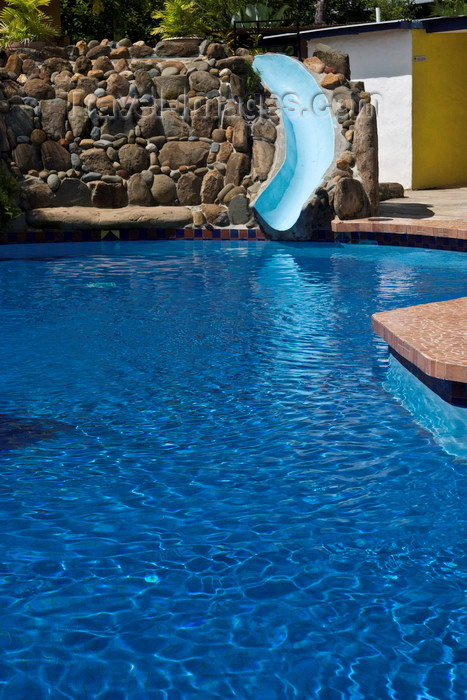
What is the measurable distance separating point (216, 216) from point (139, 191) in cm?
137

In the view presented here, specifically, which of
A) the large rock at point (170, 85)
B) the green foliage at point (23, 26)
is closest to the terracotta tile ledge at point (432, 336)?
the large rock at point (170, 85)

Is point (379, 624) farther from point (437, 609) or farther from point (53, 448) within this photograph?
point (53, 448)

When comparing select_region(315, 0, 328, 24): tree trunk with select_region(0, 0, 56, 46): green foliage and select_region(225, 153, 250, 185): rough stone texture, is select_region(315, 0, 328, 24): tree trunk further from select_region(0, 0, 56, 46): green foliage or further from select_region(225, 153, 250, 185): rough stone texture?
select_region(225, 153, 250, 185): rough stone texture

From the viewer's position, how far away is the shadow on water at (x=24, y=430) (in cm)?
493

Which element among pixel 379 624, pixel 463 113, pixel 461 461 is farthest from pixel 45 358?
pixel 463 113

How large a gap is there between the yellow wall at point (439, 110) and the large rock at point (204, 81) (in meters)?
5.23

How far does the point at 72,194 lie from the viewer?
564 inches

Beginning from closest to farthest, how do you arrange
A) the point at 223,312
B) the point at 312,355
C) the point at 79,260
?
the point at 312,355
the point at 223,312
the point at 79,260

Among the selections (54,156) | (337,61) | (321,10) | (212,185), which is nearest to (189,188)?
(212,185)

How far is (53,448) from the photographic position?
4.82 m

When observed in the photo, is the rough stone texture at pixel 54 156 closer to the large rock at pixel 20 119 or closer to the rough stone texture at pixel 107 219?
the large rock at pixel 20 119

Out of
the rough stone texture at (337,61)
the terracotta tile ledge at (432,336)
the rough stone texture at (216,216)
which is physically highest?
the rough stone texture at (337,61)

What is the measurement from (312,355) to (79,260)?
6074 mm

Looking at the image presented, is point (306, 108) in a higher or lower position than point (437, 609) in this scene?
higher
